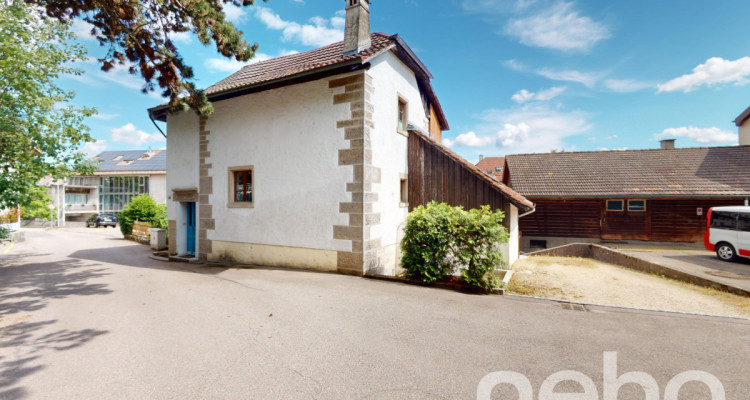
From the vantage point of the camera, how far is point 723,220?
11844 mm

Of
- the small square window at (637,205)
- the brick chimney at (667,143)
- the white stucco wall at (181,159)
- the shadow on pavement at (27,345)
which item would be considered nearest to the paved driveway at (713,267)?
the small square window at (637,205)

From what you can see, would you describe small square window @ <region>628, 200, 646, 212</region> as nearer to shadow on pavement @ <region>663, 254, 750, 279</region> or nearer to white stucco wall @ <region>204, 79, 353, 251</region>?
shadow on pavement @ <region>663, 254, 750, 279</region>

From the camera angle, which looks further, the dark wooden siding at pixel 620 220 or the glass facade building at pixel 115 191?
the glass facade building at pixel 115 191

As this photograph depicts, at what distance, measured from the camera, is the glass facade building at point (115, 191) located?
139 feet

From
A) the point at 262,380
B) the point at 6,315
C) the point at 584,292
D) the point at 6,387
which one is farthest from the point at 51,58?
the point at 584,292

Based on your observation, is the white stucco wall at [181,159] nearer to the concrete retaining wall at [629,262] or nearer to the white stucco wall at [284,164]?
the white stucco wall at [284,164]

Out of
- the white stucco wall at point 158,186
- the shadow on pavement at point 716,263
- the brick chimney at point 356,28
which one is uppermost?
the brick chimney at point 356,28

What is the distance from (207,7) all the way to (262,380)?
7021mm

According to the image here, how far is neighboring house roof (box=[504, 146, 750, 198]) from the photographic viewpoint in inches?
652

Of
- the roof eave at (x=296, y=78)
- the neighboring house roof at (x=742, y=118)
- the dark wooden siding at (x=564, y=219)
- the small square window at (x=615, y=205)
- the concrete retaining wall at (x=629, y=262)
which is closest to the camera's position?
the concrete retaining wall at (x=629, y=262)

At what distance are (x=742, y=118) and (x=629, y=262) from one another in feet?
83.7

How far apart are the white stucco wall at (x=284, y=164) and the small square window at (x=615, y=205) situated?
1681 cm

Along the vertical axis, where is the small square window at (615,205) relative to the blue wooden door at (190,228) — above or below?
above

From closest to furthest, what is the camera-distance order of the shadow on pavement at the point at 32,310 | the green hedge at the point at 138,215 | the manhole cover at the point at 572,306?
1. the shadow on pavement at the point at 32,310
2. the manhole cover at the point at 572,306
3. the green hedge at the point at 138,215
